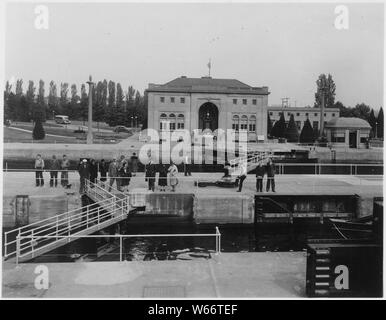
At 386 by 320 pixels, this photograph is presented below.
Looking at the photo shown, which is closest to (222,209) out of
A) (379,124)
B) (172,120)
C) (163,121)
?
(163,121)

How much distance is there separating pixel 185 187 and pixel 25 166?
→ 75.3 ft

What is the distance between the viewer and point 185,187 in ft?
79.9

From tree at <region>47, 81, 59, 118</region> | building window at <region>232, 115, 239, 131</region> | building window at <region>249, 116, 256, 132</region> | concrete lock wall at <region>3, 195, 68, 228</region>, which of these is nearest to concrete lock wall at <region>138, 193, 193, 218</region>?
concrete lock wall at <region>3, 195, 68, 228</region>

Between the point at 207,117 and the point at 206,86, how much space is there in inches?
190

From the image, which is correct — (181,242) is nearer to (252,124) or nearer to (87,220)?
(87,220)

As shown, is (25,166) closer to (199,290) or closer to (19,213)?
(19,213)

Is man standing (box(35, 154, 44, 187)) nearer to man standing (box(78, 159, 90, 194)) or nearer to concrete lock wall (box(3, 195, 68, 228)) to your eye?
concrete lock wall (box(3, 195, 68, 228))

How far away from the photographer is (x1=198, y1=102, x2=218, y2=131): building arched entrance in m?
74.9

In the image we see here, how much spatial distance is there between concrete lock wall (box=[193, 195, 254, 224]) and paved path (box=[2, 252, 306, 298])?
8.58 metres

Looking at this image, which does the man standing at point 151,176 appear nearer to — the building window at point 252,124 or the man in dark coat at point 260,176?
the man in dark coat at point 260,176

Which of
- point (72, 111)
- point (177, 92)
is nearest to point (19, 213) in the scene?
point (177, 92)

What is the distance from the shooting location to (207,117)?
2963 inches

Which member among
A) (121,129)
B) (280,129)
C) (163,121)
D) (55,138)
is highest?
(163,121)

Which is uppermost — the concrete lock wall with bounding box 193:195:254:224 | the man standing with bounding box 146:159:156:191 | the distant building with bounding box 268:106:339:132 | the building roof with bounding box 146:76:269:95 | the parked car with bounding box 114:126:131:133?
the building roof with bounding box 146:76:269:95
